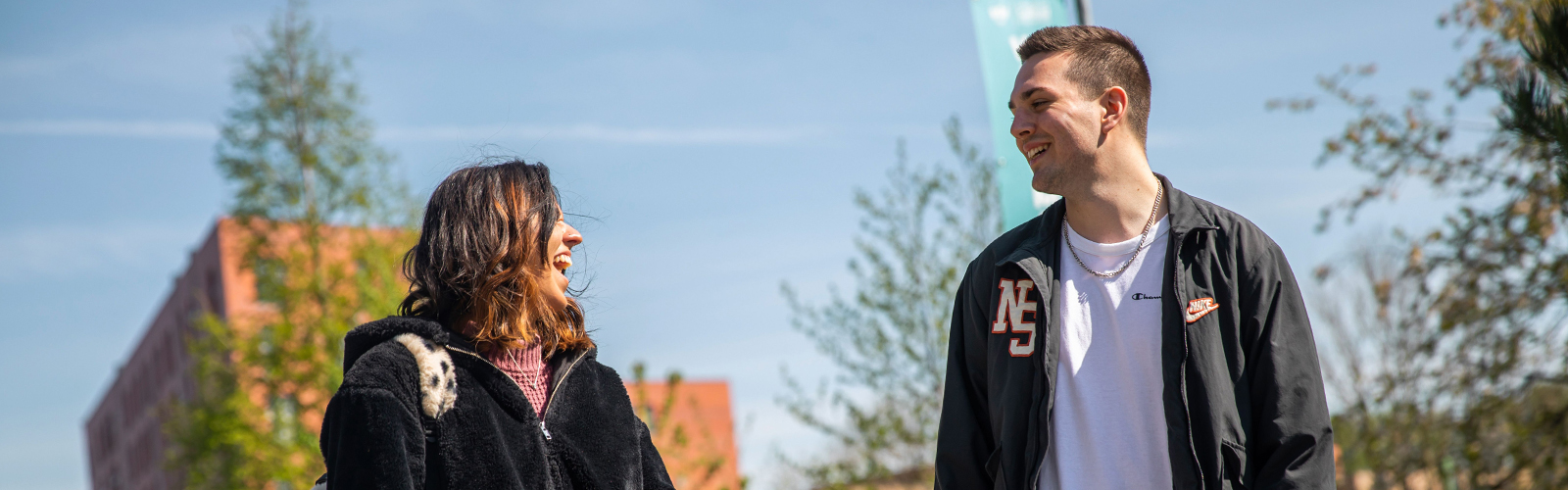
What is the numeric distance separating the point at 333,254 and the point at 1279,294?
26.9 m

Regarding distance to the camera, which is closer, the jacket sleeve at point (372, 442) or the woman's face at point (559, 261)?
the jacket sleeve at point (372, 442)

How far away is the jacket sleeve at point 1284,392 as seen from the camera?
2777 millimetres

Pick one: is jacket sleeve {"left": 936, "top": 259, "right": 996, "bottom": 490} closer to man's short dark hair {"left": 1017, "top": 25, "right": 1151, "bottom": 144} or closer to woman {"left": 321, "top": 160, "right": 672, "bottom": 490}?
man's short dark hair {"left": 1017, "top": 25, "right": 1151, "bottom": 144}

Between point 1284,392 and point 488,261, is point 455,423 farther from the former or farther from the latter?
point 1284,392

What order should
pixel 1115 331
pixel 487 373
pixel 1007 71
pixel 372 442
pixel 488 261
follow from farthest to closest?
pixel 1007 71 < pixel 1115 331 < pixel 488 261 < pixel 487 373 < pixel 372 442

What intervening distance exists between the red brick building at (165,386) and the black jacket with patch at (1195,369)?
26275mm

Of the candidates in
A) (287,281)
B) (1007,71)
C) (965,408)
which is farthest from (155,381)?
(965,408)

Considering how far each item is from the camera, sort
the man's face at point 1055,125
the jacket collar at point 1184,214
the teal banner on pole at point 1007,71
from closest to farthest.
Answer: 1. the jacket collar at point 1184,214
2. the man's face at point 1055,125
3. the teal banner on pole at point 1007,71

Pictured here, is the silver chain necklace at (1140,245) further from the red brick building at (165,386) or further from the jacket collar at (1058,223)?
the red brick building at (165,386)

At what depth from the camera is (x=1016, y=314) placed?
10.5 feet

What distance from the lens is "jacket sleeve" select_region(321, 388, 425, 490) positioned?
2.57 m

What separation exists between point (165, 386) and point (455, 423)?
5772 centimetres

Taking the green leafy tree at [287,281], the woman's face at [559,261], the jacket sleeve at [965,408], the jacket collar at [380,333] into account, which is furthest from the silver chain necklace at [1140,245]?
the green leafy tree at [287,281]

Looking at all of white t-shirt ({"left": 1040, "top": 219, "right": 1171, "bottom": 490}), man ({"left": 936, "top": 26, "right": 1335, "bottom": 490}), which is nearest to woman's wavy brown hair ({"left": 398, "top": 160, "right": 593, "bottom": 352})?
man ({"left": 936, "top": 26, "right": 1335, "bottom": 490})
